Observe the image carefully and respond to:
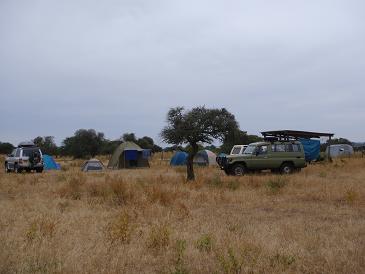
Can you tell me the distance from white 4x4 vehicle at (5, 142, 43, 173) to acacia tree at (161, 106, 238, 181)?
37.3 ft

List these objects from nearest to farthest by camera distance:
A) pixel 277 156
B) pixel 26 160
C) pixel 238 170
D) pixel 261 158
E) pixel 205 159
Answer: pixel 238 170
pixel 261 158
pixel 277 156
pixel 26 160
pixel 205 159

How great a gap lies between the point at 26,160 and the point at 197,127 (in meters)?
13.2

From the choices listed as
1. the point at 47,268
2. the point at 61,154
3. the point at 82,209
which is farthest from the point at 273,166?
the point at 61,154

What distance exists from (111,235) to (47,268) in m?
1.73

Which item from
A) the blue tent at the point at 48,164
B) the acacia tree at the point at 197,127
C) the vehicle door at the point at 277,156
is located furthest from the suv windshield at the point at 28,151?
the vehicle door at the point at 277,156

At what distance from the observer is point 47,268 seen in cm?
521

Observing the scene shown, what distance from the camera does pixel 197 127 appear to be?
19297mm

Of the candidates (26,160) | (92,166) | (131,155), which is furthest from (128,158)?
(26,160)

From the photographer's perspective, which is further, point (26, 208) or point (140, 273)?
point (26, 208)

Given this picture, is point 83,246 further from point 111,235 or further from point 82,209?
point 82,209

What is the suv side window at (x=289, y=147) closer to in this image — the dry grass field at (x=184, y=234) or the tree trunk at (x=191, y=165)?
Answer: the tree trunk at (x=191, y=165)

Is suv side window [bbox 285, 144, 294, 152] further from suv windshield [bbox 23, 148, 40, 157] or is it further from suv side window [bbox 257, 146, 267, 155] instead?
suv windshield [bbox 23, 148, 40, 157]

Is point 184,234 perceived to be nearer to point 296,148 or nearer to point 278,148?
point 278,148

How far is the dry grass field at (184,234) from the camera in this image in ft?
18.0
